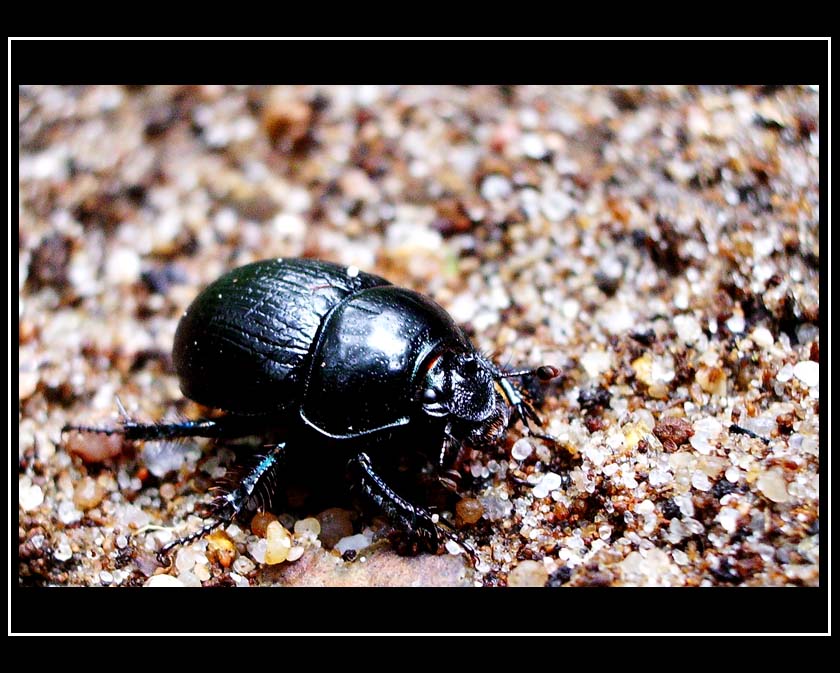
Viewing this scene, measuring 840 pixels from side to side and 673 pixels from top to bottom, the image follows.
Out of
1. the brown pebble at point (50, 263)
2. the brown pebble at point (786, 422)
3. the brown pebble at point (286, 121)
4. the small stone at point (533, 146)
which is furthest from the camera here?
the brown pebble at point (286, 121)

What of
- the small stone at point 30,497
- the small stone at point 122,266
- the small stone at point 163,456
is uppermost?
the small stone at point 122,266

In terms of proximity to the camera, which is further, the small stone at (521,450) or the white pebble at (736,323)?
the white pebble at (736,323)

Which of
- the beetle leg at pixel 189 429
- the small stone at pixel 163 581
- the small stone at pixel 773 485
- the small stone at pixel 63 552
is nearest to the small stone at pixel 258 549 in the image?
the small stone at pixel 163 581

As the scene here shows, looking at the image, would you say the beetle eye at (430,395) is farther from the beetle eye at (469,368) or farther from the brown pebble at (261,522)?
the brown pebble at (261,522)

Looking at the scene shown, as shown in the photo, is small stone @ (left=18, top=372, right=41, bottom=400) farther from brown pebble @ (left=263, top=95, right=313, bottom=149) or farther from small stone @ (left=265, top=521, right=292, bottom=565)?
brown pebble @ (left=263, top=95, right=313, bottom=149)

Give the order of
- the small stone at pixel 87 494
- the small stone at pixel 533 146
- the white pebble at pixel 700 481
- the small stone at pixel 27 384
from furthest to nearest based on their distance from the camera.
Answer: the small stone at pixel 533 146, the small stone at pixel 27 384, the small stone at pixel 87 494, the white pebble at pixel 700 481

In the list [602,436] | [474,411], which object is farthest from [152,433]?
[602,436]
